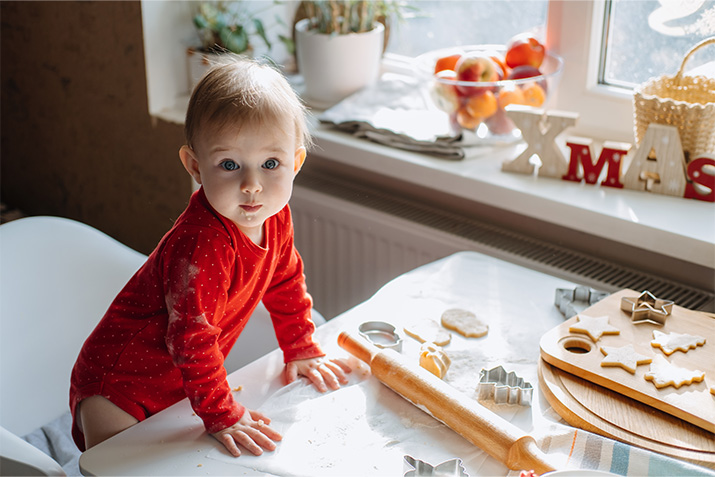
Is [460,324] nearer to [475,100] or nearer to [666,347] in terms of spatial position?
[666,347]

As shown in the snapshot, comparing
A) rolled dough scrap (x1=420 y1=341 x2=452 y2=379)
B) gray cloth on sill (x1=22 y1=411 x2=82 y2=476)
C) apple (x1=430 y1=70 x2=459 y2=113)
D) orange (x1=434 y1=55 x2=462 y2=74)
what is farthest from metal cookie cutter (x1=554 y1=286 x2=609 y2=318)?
gray cloth on sill (x1=22 y1=411 x2=82 y2=476)

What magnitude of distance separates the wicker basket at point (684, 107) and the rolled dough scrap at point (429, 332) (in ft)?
1.92

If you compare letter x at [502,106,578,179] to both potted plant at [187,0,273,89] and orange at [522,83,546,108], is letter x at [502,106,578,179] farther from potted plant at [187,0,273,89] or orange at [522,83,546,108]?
potted plant at [187,0,273,89]

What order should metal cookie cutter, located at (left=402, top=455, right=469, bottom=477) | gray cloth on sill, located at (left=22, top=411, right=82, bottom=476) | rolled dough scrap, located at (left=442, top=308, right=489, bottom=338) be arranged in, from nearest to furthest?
metal cookie cutter, located at (left=402, top=455, right=469, bottom=477) < rolled dough scrap, located at (left=442, top=308, right=489, bottom=338) < gray cloth on sill, located at (left=22, top=411, right=82, bottom=476)

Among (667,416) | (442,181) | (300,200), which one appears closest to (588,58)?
(442,181)

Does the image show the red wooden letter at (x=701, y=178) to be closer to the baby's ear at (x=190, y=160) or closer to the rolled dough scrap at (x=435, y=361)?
the rolled dough scrap at (x=435, y=361)

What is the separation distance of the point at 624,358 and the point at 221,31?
1.26 meters

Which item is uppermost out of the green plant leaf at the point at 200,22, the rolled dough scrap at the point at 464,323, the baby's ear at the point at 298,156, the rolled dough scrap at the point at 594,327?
the green plant leaf at the point at 200,22

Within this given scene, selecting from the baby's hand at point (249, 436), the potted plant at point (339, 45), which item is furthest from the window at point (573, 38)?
the baby's hand at point (249, 436)

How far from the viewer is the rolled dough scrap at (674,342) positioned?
1011 mm

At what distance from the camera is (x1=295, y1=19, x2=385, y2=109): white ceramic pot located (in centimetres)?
183

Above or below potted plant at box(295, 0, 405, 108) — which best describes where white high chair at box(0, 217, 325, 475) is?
below

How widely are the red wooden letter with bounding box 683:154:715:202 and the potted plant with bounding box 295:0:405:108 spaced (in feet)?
2.68

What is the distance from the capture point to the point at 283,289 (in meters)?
1.13
